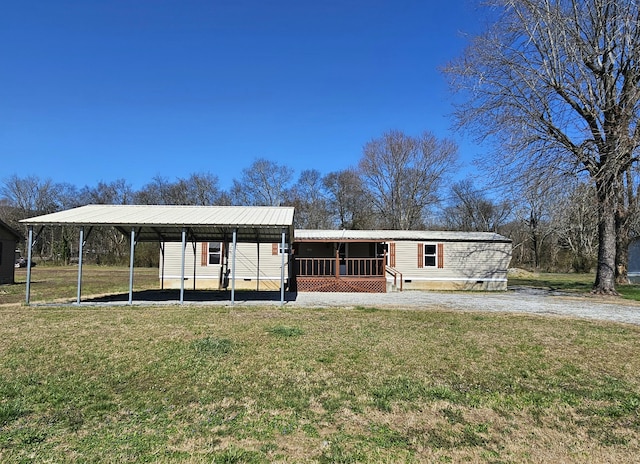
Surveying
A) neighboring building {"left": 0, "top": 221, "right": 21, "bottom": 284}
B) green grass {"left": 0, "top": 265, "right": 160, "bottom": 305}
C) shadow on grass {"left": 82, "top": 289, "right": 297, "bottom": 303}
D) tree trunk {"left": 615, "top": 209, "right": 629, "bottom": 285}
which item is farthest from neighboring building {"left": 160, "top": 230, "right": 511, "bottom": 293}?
tree trunk {"left": 615, "top": 209, "right": 629, "bottom": 285}

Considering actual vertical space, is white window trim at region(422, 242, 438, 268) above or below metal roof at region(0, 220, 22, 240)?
below

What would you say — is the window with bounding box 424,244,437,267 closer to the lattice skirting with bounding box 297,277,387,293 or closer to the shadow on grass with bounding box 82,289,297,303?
the lattice skirting with bounding box 297,277,387,293

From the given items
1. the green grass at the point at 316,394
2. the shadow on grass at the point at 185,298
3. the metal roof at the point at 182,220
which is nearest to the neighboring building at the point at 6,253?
the metal roof at the point at 182,220

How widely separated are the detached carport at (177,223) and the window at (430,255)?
8.47 m

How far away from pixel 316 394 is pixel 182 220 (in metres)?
9.02

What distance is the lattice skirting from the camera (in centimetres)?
1834

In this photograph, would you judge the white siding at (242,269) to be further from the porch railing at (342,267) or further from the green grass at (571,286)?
the green grass at (571,286)

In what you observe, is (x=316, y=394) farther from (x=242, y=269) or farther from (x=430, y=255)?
(x=430, y=255)

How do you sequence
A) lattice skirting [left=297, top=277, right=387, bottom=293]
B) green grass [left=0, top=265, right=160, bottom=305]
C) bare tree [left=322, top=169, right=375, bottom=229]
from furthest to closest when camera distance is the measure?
bare tree [left=322, top=169, right=375, bottom=229] < lattice skirting [left=297, top=277, right=387, bottom=293] < green grass [left=0, top=265, right=160, bottom=305]

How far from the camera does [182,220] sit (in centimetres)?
1237

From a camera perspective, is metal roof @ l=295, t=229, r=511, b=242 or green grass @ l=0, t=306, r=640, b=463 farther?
metal roof @ l=295, t=229, r=511, b=242

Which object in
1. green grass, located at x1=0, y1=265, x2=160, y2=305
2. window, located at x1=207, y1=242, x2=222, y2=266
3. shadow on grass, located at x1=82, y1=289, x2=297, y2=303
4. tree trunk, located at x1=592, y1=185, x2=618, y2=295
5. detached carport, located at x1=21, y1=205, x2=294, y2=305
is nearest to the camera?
detached carport, located at x1=21, y1=205, x2=294, y2=305

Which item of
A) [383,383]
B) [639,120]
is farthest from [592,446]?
[639,120]

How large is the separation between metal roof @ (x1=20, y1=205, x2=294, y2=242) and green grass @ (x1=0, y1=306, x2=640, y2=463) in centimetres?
416
